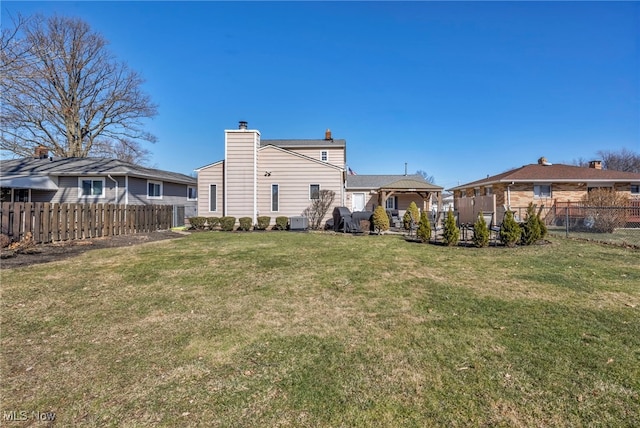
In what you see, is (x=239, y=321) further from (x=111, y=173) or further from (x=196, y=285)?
(x=111, y=173)

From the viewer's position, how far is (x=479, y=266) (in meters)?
6.81

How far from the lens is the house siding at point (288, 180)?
56.1 feet

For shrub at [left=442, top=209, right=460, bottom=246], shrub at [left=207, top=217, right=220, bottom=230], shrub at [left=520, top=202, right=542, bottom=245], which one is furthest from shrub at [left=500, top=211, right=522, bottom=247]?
shrub at [left=207, top=217, right=220, bottom=230]

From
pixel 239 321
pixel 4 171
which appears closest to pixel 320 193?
pixel 239 321

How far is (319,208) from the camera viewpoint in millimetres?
17016

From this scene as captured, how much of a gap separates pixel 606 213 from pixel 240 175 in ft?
57.5

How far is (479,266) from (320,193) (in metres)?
11.0

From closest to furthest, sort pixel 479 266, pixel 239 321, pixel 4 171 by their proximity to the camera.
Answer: pixel 239 321, pixel 479 266, pixel 4 171

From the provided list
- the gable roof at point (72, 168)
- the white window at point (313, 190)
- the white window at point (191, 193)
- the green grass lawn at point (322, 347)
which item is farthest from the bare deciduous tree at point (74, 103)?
the green grass lawn at point (322, 347)

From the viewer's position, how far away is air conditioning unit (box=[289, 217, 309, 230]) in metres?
15.9

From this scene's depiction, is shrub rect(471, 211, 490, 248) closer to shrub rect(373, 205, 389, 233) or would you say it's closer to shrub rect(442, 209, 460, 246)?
shrub rect(442, 209, 460, 246)

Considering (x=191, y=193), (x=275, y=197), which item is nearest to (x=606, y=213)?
(x=275, y=197)

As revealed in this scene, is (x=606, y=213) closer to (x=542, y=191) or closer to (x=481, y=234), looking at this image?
(x=542, y=191)

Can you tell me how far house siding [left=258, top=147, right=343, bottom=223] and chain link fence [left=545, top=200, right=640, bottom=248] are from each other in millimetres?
11102
